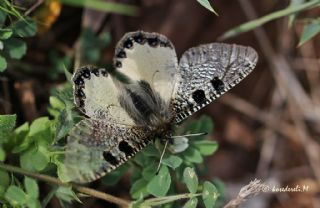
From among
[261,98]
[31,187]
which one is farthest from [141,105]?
[261,98]

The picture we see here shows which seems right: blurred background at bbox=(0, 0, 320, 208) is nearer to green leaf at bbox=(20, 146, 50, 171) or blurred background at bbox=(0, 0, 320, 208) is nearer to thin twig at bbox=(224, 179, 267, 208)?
green leaf at bbox=(20, 146, 50, 171)

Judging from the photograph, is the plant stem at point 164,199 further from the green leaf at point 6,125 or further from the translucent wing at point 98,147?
the green leaf at point 6,125

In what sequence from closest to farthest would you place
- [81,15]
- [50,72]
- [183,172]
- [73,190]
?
1. [73,190]
2. [183,172]
3. [50,72]
4. [81,15]

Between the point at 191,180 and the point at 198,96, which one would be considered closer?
the point at 191,180

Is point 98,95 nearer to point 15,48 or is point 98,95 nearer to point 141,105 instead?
point 141,105

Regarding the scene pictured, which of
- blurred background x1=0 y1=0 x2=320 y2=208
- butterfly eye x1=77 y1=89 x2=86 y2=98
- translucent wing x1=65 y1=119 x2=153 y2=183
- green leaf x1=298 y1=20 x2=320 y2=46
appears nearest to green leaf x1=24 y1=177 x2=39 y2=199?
translucent wing x1=65 y1=119 x2=153 y2=183

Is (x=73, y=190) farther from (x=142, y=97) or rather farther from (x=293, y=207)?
(x=293, y=207)

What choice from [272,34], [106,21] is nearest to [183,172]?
[106,21]
